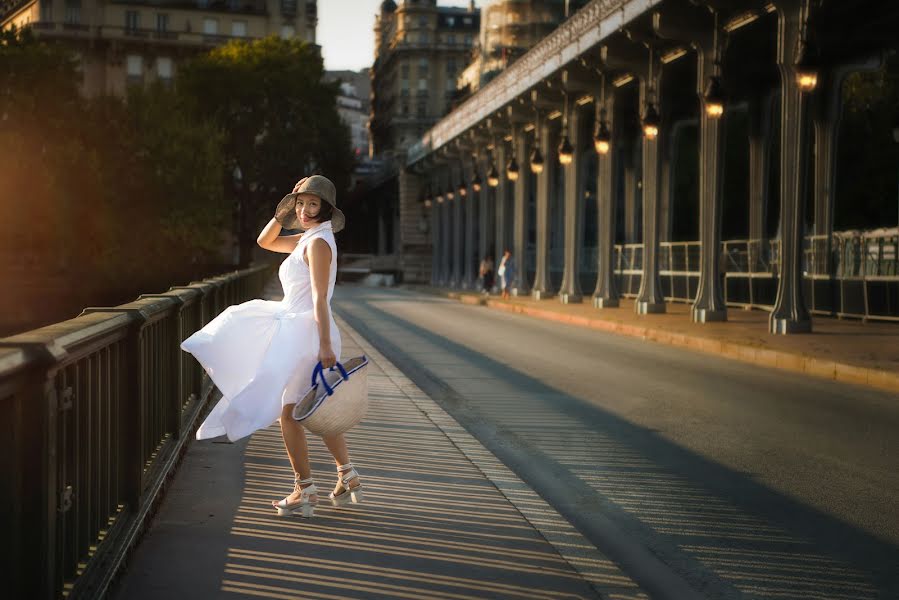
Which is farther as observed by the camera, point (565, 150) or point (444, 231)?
point (444, 231)

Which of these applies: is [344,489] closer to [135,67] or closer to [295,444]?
[295,444]

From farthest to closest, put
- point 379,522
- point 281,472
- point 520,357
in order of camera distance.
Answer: point 520,357 → point 281,472 → point 379,522

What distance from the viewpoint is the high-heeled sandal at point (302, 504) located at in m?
6.32

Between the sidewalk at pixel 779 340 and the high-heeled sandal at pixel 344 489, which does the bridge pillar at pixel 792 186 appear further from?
the high-heeled sandal at pixel 344 489

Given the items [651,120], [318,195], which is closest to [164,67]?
[651,120]

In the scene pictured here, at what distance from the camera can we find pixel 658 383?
1443cm

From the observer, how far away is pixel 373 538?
5.87 m

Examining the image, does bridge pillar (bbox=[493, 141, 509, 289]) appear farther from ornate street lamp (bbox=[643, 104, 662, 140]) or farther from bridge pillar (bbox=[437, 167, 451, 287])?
ornate street lamp (bbox=[643, 104, 662, 140])

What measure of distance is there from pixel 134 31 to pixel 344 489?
323 ft

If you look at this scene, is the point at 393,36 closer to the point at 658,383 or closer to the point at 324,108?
the point at 324,108

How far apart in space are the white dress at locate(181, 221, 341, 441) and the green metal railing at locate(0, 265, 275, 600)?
0.35 metres

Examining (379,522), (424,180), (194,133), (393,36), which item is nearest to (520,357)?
(379,522)

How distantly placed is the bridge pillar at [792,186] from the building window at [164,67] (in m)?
86.0

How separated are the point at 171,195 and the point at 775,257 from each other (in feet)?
137
